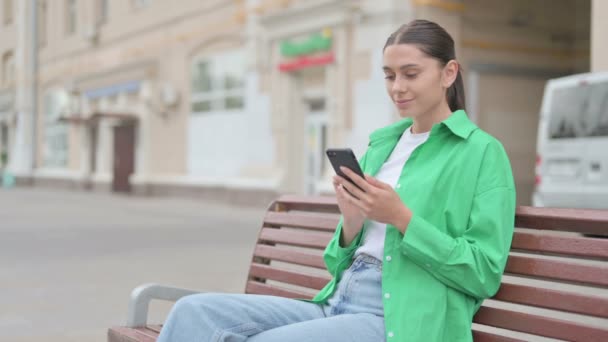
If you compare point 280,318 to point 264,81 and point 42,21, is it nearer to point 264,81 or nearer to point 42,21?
point 264,81

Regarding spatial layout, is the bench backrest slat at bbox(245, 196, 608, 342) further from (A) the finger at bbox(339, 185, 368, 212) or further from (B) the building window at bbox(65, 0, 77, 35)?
(B) the building window at bbox(65, 0, 77, 35)

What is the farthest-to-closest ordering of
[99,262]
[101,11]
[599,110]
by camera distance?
[101,11], [599,110], [99,262]

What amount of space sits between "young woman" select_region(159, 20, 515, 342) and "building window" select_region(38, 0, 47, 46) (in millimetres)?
34877

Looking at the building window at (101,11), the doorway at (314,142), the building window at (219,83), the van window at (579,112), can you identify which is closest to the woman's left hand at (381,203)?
the van window at (579,112)

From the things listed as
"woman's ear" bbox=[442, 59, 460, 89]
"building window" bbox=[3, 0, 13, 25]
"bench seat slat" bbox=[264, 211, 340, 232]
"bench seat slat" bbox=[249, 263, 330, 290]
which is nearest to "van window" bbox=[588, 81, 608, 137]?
"bench seat slat" bbox=[264, 211, 340, 232]

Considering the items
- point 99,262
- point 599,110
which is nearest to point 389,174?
point 99,262

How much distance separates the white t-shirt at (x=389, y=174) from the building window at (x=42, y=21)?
3477 cm

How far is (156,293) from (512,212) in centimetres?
159

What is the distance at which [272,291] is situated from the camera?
3.47 m

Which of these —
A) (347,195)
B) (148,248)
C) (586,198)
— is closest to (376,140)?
(347,195)

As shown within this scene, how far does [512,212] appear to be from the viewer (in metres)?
2.38

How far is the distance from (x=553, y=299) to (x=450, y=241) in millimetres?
358

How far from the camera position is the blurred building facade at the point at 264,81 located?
1659cm

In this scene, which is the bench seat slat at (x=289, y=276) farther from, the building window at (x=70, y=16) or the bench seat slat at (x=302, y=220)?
the building window at (x=70, y=16)
